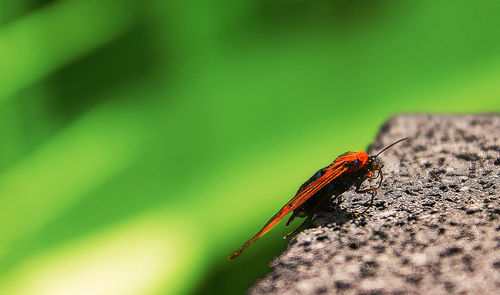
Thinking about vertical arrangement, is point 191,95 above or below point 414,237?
above

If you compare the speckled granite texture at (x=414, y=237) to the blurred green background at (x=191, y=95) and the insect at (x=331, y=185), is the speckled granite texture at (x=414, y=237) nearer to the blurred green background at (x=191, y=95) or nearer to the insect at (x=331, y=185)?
the insect at (x=331, y=185)

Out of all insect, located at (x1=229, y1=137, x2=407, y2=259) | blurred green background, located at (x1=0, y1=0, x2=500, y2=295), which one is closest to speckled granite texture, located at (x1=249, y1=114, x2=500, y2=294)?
insect, located at (x1=229, y1=137, x2=407, y2=259)

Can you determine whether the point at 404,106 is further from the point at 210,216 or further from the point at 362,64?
the point at 210,216

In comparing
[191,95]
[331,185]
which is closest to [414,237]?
[331,185]

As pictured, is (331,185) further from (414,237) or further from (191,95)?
(191,95)

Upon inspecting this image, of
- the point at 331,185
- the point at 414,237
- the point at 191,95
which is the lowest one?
the point at 414,237

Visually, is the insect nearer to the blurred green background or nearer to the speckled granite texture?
the speckled granite texture

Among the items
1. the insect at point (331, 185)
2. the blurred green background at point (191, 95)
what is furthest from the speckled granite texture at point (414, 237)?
the blurred green background at point (191, 95)
